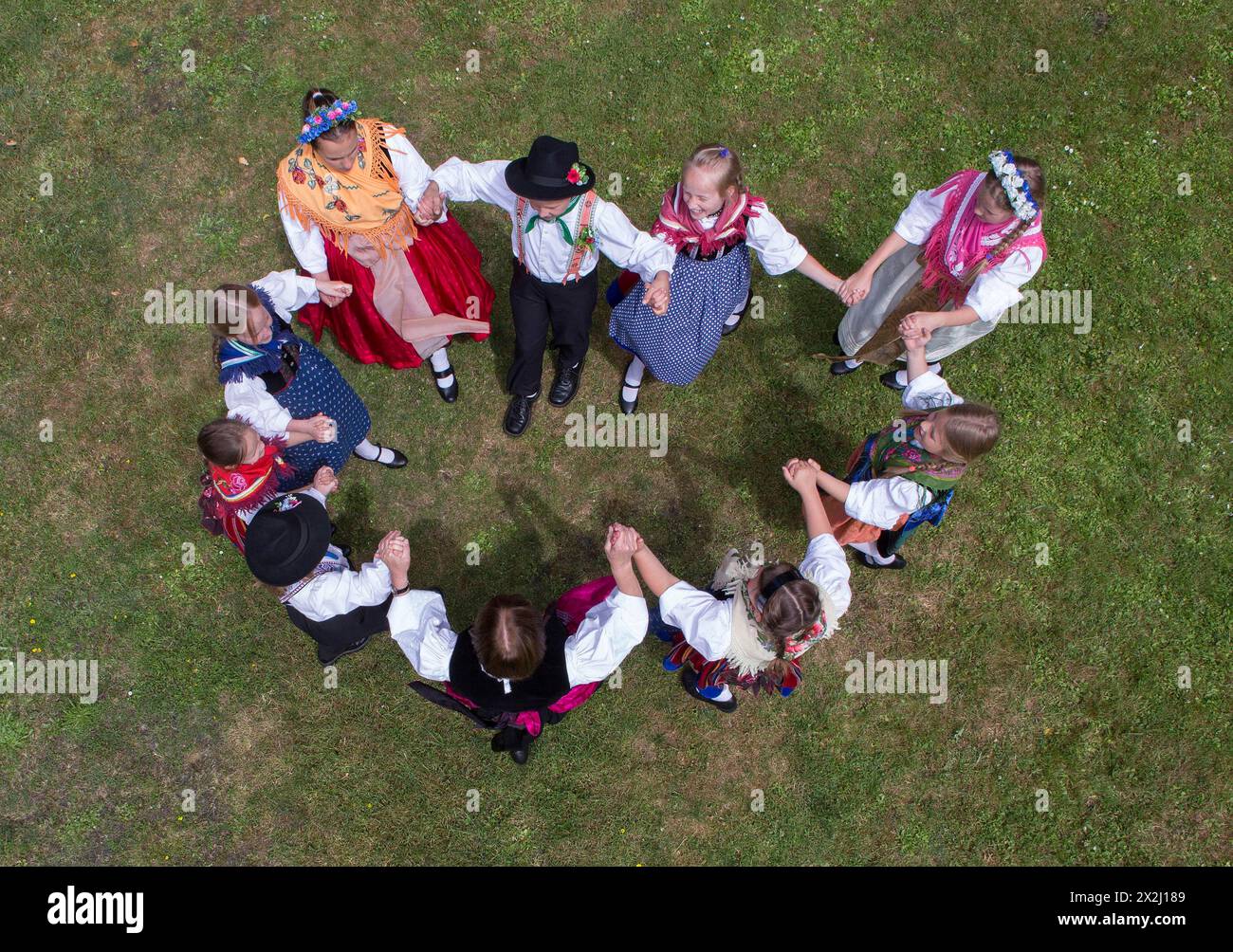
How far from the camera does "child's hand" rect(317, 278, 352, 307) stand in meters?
4.83

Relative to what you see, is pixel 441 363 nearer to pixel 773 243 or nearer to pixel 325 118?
pixel 325 118

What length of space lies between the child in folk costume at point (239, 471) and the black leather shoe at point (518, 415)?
172 centimetres

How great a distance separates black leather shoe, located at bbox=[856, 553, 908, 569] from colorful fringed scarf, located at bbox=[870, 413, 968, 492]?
1.26 m

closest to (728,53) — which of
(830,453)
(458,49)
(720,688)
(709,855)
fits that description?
(458,49)

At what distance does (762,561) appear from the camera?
20.0ft

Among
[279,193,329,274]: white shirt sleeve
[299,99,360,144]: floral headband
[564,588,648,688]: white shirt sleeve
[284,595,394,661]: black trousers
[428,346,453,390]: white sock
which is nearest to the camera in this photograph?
[299,99,360,144]: floral headband

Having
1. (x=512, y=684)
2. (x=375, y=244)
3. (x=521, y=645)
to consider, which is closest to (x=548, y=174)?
(x=375, y=244)

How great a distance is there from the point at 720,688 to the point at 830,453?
208 centimetres

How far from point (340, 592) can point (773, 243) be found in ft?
11.0

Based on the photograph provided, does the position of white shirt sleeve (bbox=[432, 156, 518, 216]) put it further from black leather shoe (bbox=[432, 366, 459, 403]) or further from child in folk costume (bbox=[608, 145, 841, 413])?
black leather shoe (bbox=[432, 366, 459, 403])

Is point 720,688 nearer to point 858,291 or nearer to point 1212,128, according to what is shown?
point 858,291

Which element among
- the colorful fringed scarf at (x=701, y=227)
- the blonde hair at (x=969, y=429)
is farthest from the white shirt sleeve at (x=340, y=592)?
the blonde hair at (x=969, y=429)

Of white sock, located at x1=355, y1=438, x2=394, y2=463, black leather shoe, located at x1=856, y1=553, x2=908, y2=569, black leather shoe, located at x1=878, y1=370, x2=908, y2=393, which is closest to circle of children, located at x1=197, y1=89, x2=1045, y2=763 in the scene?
white sock, located at x1=355, y1=438, x2=394, y2=463

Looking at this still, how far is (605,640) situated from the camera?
175 inches
